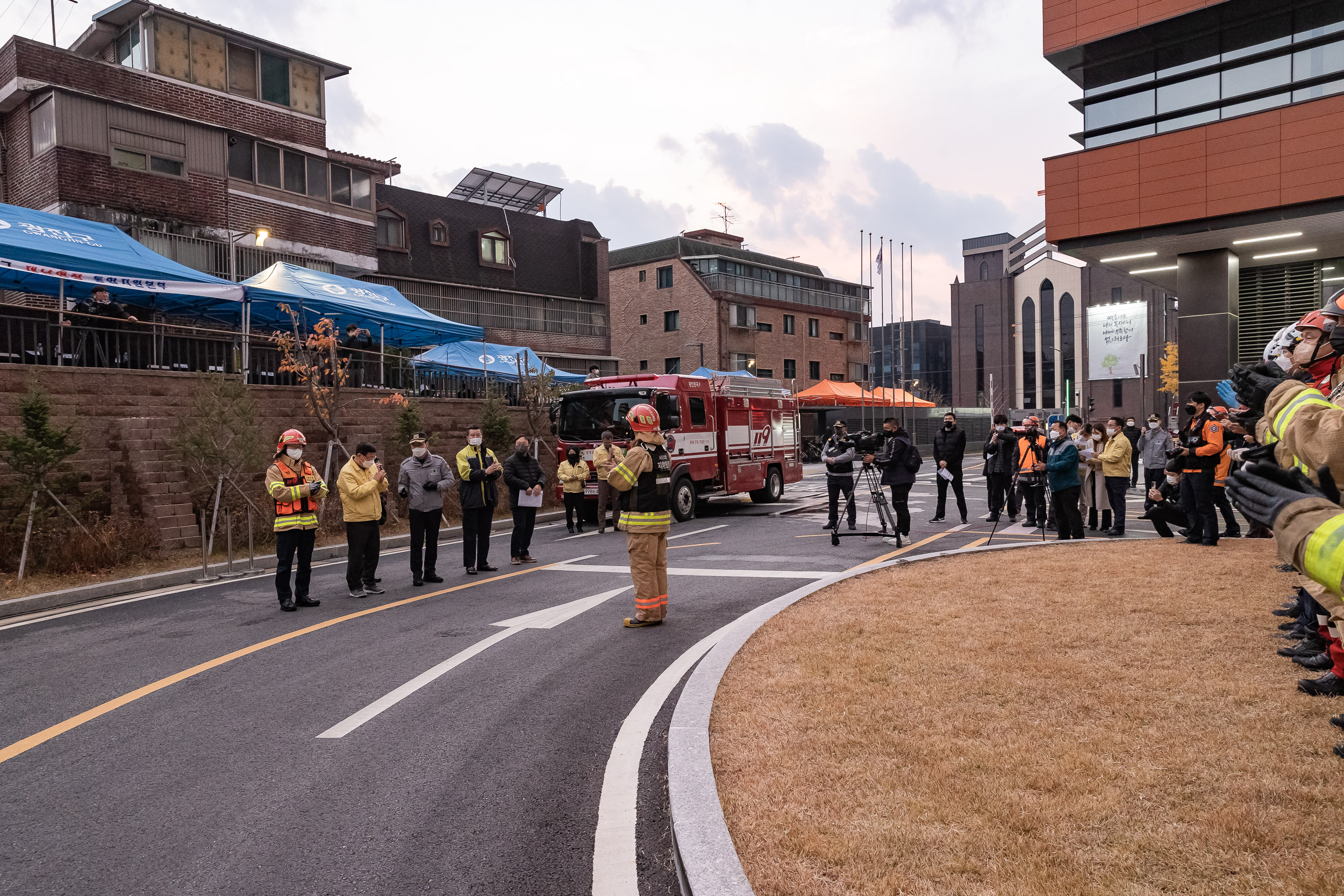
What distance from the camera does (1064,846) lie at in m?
3.21

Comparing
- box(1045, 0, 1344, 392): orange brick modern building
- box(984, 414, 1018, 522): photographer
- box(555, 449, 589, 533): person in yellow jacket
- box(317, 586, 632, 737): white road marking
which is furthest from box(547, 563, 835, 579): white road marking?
box(1045, 0, 1344, 392): orange brick modern building

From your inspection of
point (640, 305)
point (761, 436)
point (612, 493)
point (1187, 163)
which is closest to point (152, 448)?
point (612, 493)

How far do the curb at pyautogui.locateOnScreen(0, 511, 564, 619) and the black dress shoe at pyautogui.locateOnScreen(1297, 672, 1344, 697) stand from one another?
10.9 metres

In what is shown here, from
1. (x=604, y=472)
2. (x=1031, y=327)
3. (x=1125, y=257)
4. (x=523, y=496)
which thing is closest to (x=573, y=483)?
(x=604, y=472)

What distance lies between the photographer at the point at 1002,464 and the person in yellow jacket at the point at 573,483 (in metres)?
7.58

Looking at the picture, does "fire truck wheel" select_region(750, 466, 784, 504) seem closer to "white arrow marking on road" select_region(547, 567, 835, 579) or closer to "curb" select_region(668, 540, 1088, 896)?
"white arrow marking on road" select_region(547, 567, 835, 579)

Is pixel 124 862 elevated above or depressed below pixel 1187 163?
below

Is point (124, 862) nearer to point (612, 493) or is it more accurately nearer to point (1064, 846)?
point (1064, 846)

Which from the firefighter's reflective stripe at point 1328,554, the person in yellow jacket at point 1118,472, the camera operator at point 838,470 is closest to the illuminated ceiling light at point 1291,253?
the person in yellow jacket at point 1118,472

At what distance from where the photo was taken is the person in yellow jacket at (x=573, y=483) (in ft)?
53.5

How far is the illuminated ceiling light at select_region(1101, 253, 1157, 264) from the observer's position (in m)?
19.8

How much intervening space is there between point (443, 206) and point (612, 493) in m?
24.8

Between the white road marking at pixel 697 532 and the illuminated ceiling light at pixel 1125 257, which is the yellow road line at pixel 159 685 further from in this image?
the illuminated ceiling light at pixel 1125 257

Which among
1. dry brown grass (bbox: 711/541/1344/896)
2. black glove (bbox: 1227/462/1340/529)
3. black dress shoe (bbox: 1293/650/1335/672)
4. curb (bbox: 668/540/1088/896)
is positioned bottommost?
curb (bbox: 668/540/1088/896)
